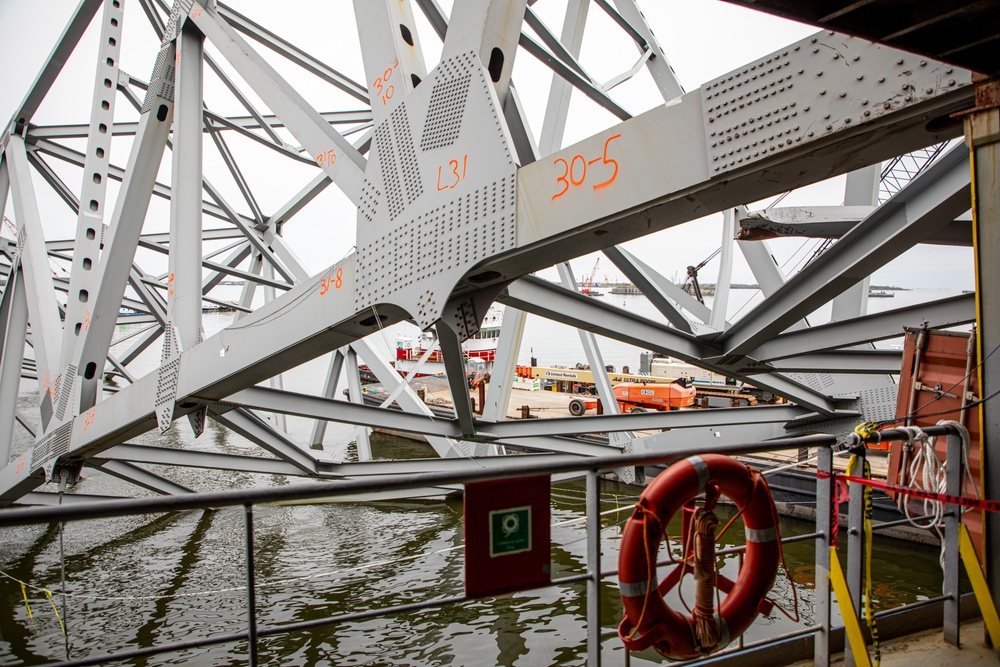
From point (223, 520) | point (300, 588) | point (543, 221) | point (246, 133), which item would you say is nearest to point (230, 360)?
point (543, 221)

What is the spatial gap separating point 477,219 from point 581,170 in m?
0.93

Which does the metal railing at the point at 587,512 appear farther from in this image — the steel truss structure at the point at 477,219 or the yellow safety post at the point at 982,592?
the steel truss structure at the point at 477,219

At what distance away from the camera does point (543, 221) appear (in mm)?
4383

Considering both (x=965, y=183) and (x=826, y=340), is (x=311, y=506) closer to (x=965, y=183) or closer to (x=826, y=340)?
(x=826, y=340)

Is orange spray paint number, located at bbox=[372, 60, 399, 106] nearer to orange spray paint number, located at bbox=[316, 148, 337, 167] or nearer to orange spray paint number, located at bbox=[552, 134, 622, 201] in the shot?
orange spray paint number, located at bbox=[316, 148, 337, 167]

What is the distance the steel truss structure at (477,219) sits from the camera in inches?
143

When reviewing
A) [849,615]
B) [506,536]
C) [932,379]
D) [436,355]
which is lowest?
[436,355]

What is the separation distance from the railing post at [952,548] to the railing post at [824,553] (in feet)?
2.82

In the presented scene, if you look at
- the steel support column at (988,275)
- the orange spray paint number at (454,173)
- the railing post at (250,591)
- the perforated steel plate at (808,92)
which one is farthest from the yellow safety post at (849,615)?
the orange spray paint number at (454,173)

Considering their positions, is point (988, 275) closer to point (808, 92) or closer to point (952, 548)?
point (808, 92)

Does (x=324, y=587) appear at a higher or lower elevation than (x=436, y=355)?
lower

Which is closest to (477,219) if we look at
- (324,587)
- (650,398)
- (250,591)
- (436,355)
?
Result: (250,591)

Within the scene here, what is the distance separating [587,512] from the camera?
3.18 meters

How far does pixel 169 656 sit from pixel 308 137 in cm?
720
